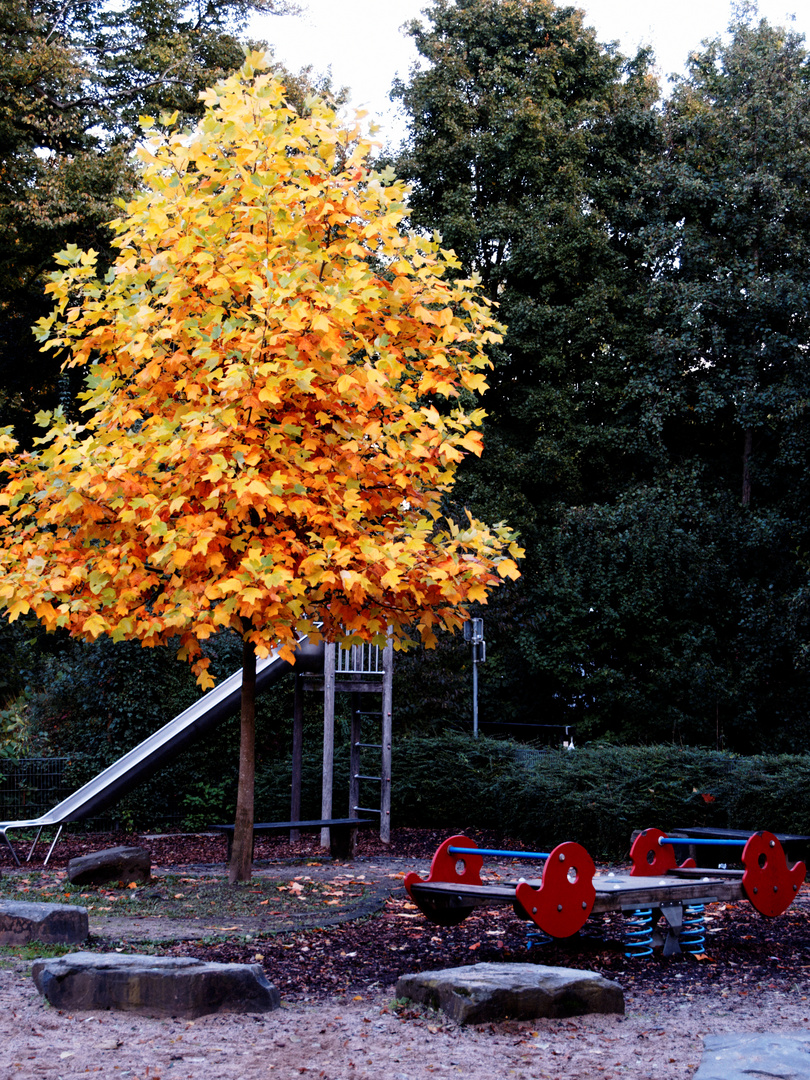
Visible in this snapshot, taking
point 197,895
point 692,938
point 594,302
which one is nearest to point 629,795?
point 692,938

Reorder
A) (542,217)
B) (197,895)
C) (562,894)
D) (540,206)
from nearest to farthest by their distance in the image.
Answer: (562,894)
(197,895)
(542,217)
(540,206)

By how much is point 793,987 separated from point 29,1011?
3641 mm

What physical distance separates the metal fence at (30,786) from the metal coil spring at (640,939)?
785 cm

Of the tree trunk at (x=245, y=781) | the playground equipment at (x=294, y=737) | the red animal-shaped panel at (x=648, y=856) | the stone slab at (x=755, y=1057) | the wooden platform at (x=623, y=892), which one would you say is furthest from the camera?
the playground equipment at (x=294, y=737)

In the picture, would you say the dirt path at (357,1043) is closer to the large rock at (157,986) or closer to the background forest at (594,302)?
the large rock at (157,986)

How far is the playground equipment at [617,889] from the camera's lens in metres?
5.40

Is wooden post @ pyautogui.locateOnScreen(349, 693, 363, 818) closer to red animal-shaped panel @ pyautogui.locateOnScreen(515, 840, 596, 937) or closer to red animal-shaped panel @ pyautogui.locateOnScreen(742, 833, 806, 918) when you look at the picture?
red animal-shaped panel @ pyautogui.locateOnScreen(742, 833, 806, 918)

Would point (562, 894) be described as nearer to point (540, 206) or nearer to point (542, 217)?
point (542, 217)

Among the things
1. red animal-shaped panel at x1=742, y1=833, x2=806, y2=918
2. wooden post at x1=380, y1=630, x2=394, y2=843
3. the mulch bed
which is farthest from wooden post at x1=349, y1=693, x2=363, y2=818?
red animal-shaped panel at x1=742, y1=833, x2=806, y2=918

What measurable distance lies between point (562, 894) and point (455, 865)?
1.26m

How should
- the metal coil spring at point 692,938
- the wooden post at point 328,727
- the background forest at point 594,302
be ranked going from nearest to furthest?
the metal coil spring at point 692,938, the wooden post at point 328,727, the background forest at point 594,302

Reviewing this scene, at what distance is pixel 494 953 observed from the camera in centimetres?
593

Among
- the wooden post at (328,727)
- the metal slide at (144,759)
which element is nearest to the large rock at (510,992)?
the metal slide at (144,759)

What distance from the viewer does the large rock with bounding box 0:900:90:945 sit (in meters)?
5.81
